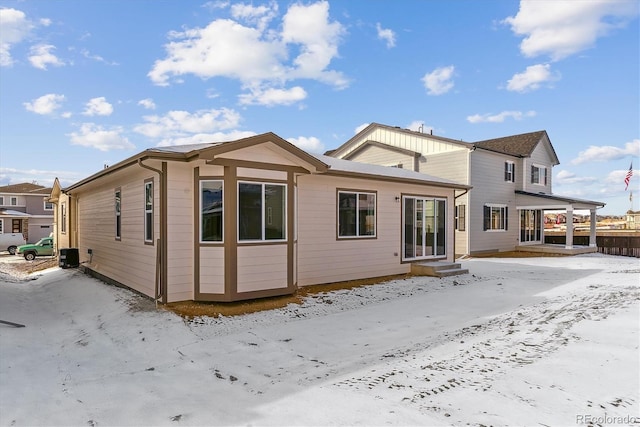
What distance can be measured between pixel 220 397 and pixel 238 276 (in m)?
3.70

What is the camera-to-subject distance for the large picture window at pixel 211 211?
23.7 feet

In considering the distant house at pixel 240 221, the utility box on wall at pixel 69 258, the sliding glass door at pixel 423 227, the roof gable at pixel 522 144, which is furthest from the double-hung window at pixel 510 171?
the utility box on wall at pixel 69 258

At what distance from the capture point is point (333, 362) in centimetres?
464

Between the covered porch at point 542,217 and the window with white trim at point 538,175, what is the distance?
1.20m

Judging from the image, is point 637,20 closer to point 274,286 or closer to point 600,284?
point 600,284

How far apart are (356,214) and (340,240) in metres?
0.93

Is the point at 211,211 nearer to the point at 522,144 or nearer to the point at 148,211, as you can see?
the point at 148,211

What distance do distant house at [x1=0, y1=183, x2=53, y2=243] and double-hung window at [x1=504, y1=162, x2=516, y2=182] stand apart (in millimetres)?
41314

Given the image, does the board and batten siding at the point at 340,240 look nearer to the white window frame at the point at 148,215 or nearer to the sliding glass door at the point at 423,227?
the sliding glass door at the point at 423,227

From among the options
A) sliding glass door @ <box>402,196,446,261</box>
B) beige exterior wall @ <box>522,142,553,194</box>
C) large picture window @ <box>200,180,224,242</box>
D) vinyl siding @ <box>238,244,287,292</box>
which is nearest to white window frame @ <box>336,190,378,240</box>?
sliding glass door @ <box>402,196,446,261</box>

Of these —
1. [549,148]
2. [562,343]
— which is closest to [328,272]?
[562,343]

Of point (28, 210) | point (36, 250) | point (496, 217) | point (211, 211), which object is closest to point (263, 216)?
point (211, 211)

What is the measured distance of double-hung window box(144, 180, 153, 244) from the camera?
309 inches

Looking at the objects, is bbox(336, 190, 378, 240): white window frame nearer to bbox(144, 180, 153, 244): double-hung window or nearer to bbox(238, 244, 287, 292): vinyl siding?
bbox(238, 244, 287, 292): vinyl siding
